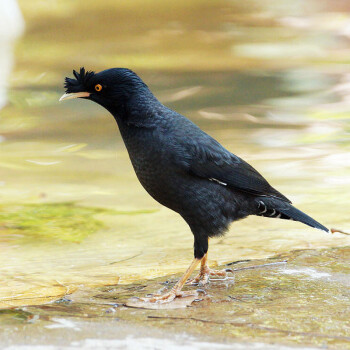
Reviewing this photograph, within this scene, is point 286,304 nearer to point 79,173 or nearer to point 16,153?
point 79,173

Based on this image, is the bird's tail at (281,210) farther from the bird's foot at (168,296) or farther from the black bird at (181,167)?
the bird's foot at (168,296)

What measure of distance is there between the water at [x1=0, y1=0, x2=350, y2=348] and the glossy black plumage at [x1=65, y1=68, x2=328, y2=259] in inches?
25.5

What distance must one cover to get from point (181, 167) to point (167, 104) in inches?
194

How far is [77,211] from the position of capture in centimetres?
629

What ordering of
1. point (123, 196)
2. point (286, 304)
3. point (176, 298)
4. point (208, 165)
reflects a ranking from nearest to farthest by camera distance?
point (286, 304), point (176, 298), point (208, 165), point (123, 196)

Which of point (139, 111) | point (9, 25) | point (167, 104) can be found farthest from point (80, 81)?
point (9, 25)

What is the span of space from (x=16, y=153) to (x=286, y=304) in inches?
193

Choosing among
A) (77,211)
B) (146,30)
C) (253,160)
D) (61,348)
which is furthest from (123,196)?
(146,30)

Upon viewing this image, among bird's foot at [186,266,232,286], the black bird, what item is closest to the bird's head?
the black bird

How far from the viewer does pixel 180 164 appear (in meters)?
4.13

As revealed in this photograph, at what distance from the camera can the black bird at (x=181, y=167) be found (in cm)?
412

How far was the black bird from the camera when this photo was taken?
13.5ft

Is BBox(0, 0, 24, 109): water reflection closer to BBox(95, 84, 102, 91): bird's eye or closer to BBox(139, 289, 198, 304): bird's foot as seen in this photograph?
BBox(95, 84, 102, 91): bird's eye

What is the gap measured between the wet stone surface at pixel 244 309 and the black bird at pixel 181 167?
0.23 metres
